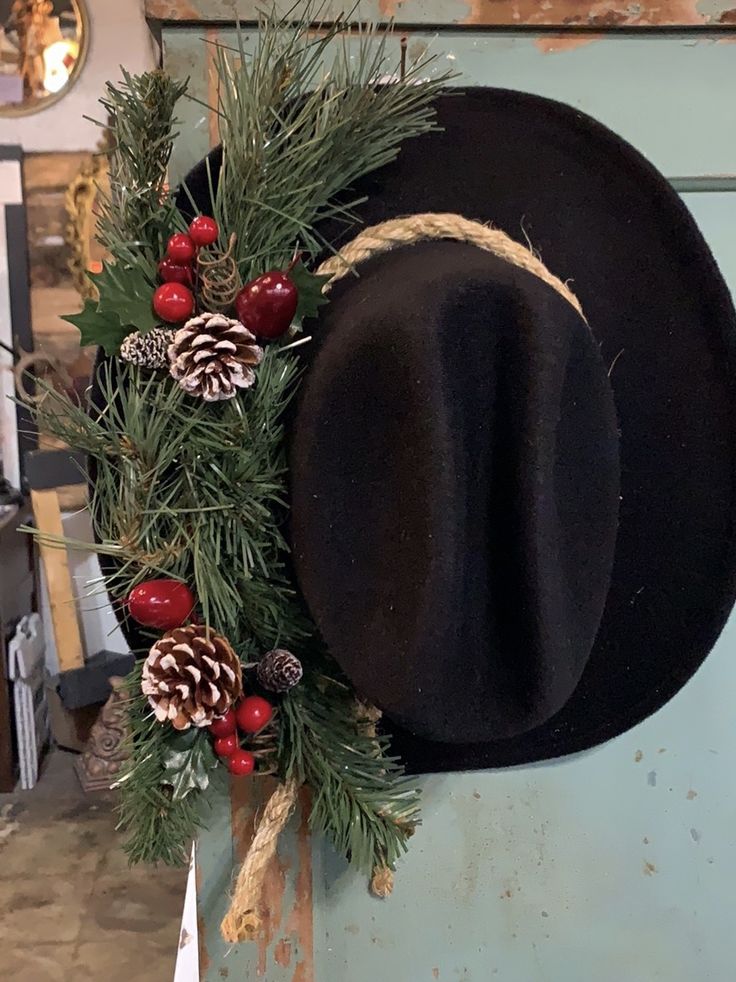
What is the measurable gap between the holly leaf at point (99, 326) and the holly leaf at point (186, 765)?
0.79 feet

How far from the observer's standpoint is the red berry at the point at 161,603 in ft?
1.41

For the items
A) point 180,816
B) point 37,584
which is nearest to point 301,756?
point 180,816

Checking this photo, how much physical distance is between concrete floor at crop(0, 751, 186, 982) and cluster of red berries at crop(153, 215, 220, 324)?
1.29m

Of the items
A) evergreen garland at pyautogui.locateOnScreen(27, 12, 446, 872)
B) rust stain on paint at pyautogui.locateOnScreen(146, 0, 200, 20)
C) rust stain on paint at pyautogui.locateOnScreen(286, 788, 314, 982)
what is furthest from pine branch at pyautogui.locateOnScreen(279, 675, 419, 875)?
rust stain on paint at pyautogui.locateOnScreen(146, 0, 200, 20)

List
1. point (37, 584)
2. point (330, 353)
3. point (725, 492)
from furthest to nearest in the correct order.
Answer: point (37, 584), point (725, 492), point (330, 353)

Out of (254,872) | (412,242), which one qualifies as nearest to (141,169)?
(412,242)

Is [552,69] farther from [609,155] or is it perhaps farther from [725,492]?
[725,492]

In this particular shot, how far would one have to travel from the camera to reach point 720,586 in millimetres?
544

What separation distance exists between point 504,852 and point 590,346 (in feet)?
1.49

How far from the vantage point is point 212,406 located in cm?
44

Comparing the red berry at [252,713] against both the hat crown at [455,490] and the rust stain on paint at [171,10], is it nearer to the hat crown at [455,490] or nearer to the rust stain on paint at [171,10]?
the hat crown at [455,490]

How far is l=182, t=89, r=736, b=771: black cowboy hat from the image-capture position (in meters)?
0.40

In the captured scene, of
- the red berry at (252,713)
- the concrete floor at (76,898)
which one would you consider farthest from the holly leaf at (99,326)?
the concrete floor at (76,898)

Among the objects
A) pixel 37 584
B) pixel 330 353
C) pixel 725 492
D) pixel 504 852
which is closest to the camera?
pixel 330 353
